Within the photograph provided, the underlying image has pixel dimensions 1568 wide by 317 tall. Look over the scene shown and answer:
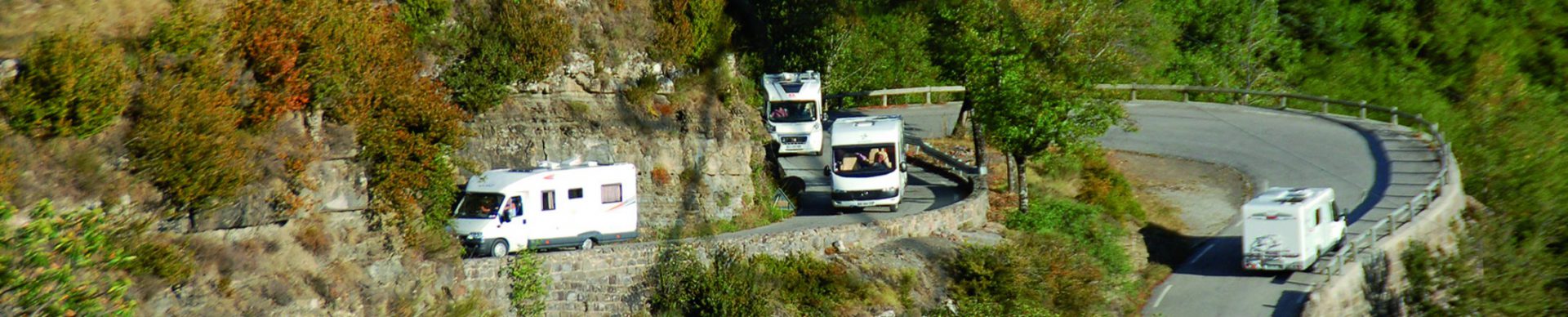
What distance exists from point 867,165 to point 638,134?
5452 mm

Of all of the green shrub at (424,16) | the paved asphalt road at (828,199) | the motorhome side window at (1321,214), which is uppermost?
the green shrub at (424,16)

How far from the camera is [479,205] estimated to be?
2433 centimetres

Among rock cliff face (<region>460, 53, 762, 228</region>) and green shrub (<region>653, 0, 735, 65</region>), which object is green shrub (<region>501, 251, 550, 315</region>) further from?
green shrub (<region>653, 0, 735, 65</region>)

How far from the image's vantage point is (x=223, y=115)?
1969cm

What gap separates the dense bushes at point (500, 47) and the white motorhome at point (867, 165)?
6.83 m

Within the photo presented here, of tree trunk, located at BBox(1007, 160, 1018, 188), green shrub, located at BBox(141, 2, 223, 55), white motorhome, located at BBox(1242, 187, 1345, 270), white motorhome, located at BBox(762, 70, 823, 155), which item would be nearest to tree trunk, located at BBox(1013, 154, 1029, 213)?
tree trunk, located at BBox(1007, 160, 1018, 188)

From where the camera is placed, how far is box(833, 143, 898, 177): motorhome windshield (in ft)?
103

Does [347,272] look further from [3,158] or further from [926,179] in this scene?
[926,179]

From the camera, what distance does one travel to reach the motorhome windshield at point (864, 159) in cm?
3148

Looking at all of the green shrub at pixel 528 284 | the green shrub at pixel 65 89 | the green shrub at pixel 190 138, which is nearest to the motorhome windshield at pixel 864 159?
the green shrub at pixel 528 284

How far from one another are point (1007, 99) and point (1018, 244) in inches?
185

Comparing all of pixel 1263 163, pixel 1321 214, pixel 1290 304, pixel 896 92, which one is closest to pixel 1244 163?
pixel 1263 163

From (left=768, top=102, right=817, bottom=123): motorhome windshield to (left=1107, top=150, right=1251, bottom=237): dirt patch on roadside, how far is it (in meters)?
9.89

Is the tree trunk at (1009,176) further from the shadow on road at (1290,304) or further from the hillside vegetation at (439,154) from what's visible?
the shadow on road at (1290,304)
